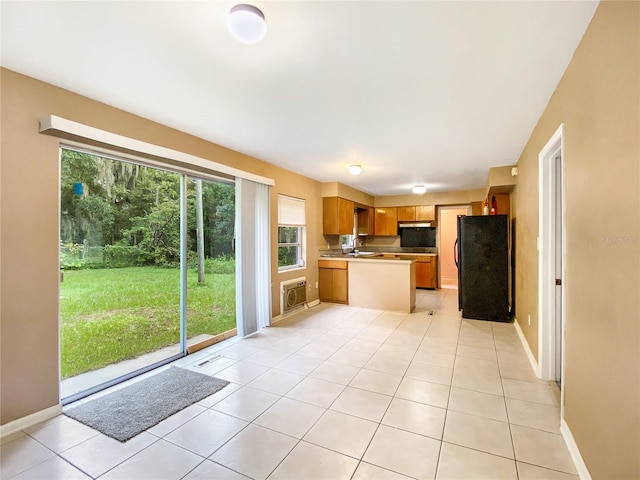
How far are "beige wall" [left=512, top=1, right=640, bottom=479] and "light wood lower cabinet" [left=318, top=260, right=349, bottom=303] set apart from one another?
12.6ft

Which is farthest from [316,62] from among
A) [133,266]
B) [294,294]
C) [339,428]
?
[294,294]

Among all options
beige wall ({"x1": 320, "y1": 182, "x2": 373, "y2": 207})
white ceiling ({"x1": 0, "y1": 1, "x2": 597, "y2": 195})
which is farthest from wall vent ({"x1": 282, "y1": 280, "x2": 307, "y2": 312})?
white ceiling ({"x1": 0, "y1": 1, "x2": 597, "y2": 195})

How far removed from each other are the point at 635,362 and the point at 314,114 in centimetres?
257

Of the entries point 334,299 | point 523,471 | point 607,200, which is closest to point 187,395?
point 523,471

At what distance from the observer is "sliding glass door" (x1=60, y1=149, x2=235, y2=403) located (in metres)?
2.44

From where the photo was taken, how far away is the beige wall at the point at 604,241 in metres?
1.10

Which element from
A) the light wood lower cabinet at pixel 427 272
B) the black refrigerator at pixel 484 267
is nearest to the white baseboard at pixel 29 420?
the black refrigerator at pixel 484 267

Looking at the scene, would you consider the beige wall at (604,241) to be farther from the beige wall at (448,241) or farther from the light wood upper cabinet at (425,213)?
the beige wall at (448,241)

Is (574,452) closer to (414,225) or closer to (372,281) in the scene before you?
(372,281)

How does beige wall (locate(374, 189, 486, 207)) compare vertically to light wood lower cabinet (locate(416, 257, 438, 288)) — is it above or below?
above

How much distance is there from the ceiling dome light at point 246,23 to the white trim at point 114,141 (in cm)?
155

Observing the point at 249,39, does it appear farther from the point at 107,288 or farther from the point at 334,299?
the point at 334,299

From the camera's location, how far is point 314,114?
2650 millimetres

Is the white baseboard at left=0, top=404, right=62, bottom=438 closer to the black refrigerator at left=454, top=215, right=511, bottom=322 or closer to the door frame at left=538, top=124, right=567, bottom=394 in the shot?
the door frame at left=538, top=124, right=567, bottom=394
